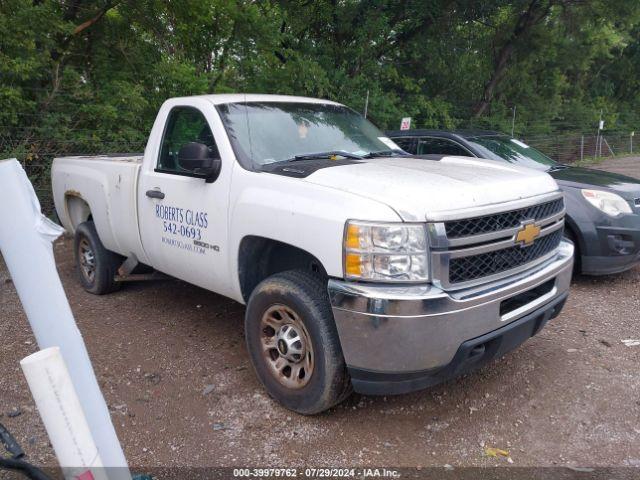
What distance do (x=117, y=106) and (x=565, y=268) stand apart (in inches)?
314

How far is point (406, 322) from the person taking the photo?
268cm

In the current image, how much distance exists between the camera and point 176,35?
34.7ft

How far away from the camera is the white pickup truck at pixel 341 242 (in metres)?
2.75

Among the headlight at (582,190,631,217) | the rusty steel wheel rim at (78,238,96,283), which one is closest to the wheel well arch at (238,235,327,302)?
the rusty steel wheel rim at (78,238,96,283)

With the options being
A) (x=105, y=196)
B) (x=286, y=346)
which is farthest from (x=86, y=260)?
(x=286, y=346)

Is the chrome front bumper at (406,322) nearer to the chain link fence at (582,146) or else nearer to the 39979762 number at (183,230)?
the 39979762 number at (183,230)

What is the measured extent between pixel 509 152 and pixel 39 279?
5.87 meters

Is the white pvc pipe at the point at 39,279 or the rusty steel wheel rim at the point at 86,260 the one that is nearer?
the white pvc pipe at the point at 39,279

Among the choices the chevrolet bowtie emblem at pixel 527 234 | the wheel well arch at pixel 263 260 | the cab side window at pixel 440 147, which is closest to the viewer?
the chevrolet bowtie emblem at pixel 527 234

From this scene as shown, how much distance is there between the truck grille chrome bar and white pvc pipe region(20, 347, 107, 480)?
5.69 ft

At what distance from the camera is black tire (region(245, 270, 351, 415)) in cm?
298

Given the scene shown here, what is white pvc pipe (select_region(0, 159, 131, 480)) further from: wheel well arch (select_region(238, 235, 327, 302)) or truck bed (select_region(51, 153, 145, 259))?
truck bed (select_region(51, 153, 145, 259))

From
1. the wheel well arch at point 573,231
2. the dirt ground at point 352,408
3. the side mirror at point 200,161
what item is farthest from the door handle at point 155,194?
the wheel well arch at point 573,231

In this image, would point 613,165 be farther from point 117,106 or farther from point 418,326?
point 418,326
